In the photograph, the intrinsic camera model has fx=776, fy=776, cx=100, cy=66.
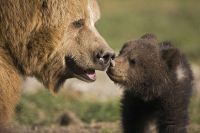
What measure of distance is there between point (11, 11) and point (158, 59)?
227 cm

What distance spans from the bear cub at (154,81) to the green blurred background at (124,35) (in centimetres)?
97

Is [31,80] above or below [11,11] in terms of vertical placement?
below

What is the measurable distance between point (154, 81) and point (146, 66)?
0.18m

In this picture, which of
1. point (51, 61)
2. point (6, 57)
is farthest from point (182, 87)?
point (6, 57)

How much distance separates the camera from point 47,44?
272 inches

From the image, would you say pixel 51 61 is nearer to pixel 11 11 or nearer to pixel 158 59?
pixel 11 11

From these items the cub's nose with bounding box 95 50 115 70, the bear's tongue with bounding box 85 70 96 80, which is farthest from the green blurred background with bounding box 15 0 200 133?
the cub's nose with bounding box 95 50 115 70

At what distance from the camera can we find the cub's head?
27.2ft

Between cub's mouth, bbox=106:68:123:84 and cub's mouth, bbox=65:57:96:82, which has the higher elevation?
cub's mouth, bbox=65:57:96:82

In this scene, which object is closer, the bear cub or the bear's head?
the bear's head

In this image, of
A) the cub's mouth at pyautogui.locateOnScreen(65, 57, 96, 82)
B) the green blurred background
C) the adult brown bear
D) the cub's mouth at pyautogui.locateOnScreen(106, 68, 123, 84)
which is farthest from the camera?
the green blurred background

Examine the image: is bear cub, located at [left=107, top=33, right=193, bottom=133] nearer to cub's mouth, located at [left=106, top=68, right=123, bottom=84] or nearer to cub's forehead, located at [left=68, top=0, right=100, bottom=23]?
cub's mouth, located at [left=106, top=68, right=123, bottom=84]

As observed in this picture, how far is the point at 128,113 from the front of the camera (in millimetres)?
8492

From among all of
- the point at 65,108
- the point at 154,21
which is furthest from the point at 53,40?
the point at 154,21
